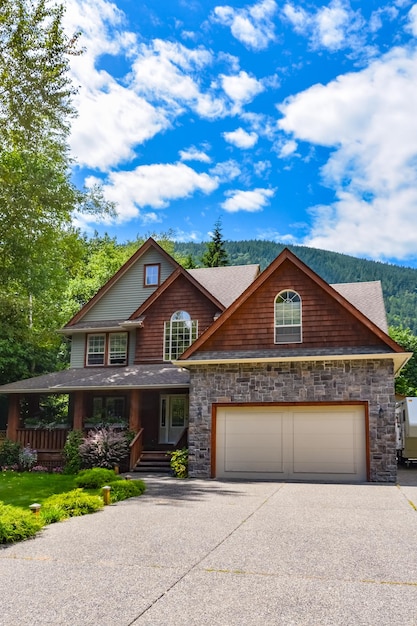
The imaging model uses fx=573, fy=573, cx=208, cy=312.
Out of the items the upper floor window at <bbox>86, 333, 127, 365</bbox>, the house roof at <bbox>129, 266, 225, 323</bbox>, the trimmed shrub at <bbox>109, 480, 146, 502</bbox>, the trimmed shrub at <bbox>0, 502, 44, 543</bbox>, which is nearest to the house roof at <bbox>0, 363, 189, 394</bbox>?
the upper floor window at <bbox>86, 333, 127, 365</bbox>

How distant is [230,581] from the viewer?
5.98 m

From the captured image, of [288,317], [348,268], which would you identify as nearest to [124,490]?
[288,317]

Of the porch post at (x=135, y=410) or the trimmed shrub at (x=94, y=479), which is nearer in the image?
the trimmed shrub at (x=94, y=479)

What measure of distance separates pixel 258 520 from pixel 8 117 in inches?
632

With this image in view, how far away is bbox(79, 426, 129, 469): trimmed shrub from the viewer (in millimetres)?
18844

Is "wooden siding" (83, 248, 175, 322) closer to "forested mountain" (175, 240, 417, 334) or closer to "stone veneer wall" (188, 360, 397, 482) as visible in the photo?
"stone veneer wall" (188, 360, 397, 482)

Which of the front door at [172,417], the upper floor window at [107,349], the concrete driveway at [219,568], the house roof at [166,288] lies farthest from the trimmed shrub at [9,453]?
the concrete driveway at [219,568]

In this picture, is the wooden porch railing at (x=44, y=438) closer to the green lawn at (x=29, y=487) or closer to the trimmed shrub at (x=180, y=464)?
the green lawn at (x=29, y=487)

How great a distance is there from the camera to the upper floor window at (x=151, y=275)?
24911 mm

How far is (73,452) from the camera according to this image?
19781mm

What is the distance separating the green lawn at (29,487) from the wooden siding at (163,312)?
242 inches

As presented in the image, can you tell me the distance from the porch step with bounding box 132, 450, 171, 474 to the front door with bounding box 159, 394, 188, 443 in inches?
106

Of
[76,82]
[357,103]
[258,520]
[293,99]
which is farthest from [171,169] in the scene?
[258,520]

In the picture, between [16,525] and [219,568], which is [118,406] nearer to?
[16,525]
